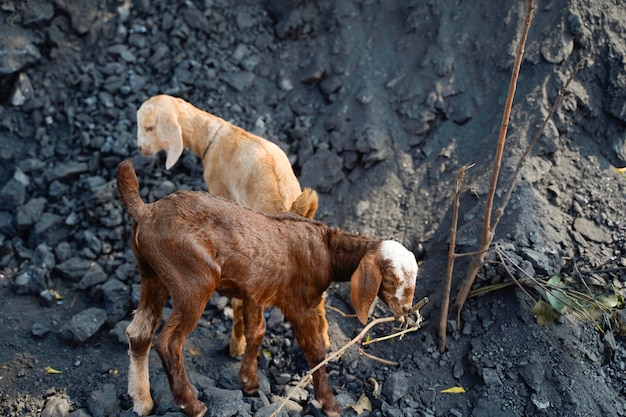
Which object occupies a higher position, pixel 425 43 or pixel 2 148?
pixel 425 43

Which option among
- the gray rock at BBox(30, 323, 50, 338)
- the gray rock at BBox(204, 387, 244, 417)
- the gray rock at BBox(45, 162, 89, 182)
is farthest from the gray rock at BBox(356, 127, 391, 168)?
the gray rock at BBox(30, 323, 50, 338)

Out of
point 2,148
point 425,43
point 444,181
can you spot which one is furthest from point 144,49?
point 444,181

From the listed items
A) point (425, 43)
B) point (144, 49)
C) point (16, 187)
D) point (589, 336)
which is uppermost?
point (425, 43)

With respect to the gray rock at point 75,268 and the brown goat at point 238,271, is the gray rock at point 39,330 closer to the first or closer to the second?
the gray rock at point 75,268

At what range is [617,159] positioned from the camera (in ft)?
25.9

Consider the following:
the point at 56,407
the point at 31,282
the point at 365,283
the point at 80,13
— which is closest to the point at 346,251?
the point at 365,283

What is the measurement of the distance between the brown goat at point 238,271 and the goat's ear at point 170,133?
6.23 feet

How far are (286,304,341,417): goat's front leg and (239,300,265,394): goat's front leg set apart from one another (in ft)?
0.95

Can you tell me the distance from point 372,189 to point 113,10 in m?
4.71

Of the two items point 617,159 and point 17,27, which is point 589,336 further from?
point 17,27

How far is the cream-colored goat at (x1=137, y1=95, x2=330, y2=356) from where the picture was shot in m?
6.74

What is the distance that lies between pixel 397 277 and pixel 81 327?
320 cm

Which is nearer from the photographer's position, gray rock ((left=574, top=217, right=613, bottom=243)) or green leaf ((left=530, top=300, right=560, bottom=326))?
green leaf ((left=530, top=300, right=560, bottom=326))

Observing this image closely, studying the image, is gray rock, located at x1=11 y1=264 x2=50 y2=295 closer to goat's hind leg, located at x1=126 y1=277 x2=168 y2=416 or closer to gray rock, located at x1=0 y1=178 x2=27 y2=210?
gray rock, located at x1=0 y1=178 x2=27 y2=210
